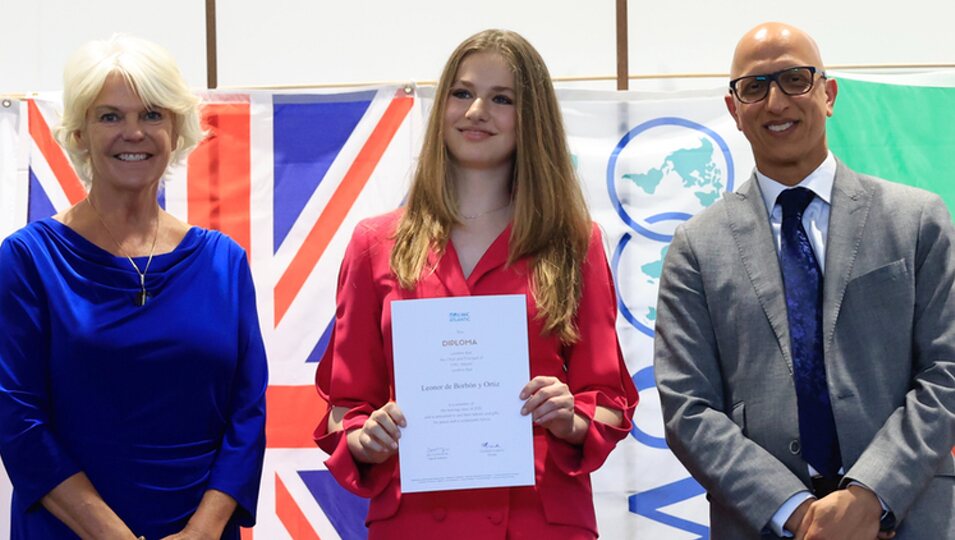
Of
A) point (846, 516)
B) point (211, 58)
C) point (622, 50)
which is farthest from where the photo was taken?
point (211, 58)

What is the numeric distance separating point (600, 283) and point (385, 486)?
62 centimetres

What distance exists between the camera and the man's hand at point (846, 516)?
224cm

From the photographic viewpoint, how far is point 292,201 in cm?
416

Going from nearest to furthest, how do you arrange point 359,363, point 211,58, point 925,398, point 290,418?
point 925,398 < point 359,363 < point 290,418 < point 211,58

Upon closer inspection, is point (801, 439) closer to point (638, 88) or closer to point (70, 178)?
point (638, 88)

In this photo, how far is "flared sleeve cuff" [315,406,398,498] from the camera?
2.35 m

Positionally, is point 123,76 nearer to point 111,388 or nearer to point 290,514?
point 111,388

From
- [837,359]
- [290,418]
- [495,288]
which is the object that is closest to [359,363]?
[495,288]

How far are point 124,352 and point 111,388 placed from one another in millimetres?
83

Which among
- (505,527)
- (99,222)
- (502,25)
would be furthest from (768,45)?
(502,25)

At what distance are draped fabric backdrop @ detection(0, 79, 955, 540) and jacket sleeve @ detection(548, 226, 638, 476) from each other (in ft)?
5.16

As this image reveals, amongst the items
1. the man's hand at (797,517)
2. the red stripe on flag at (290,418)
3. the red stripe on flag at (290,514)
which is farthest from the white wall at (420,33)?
the man's hand at (797,517)

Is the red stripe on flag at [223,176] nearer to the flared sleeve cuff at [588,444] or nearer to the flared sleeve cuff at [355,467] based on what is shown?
the flared sleeve cuff at [355,467]

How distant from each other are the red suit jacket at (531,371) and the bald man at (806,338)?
0.19 meters
